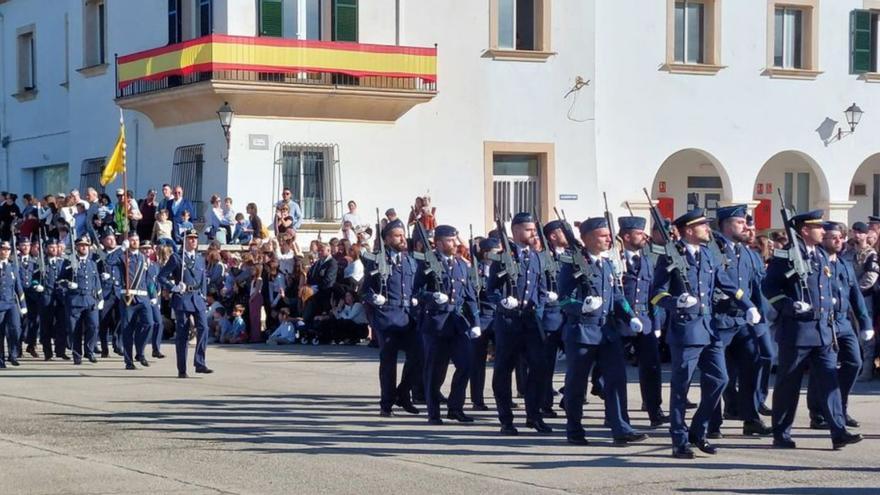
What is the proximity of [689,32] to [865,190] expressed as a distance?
23.0 feet

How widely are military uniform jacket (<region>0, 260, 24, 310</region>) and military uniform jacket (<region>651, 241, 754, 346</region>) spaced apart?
1168 centimetres

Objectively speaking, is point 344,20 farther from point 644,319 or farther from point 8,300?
point 644,319

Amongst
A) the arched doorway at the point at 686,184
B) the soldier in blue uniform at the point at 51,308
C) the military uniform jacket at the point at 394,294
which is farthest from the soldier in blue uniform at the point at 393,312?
the arched doorway at the point at 686,184

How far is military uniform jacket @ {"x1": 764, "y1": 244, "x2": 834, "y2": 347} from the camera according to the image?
1283 cm

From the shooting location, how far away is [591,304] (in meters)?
12.9

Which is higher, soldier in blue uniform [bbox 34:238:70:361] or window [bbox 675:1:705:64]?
window [bbox 675:1:705:64]

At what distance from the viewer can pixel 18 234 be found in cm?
3120

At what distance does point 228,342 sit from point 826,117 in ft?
49.8

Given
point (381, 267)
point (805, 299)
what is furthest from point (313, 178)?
point (805, 299)

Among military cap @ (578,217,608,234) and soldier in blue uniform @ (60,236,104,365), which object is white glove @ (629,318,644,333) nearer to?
military cap @ (578,217,608,234)

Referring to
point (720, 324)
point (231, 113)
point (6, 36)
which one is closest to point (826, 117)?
point (231, 113)

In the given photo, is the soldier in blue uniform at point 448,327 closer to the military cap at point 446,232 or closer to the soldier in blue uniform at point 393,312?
the military cap at point 446,232

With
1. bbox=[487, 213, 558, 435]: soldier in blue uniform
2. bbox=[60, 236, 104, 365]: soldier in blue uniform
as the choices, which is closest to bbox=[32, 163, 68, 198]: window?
bbox=[60, 236, 104, 365]: soldier in blue uniform

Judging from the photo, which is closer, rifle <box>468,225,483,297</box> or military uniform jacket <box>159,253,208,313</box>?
rifle <box>468,225,483,297</box>
